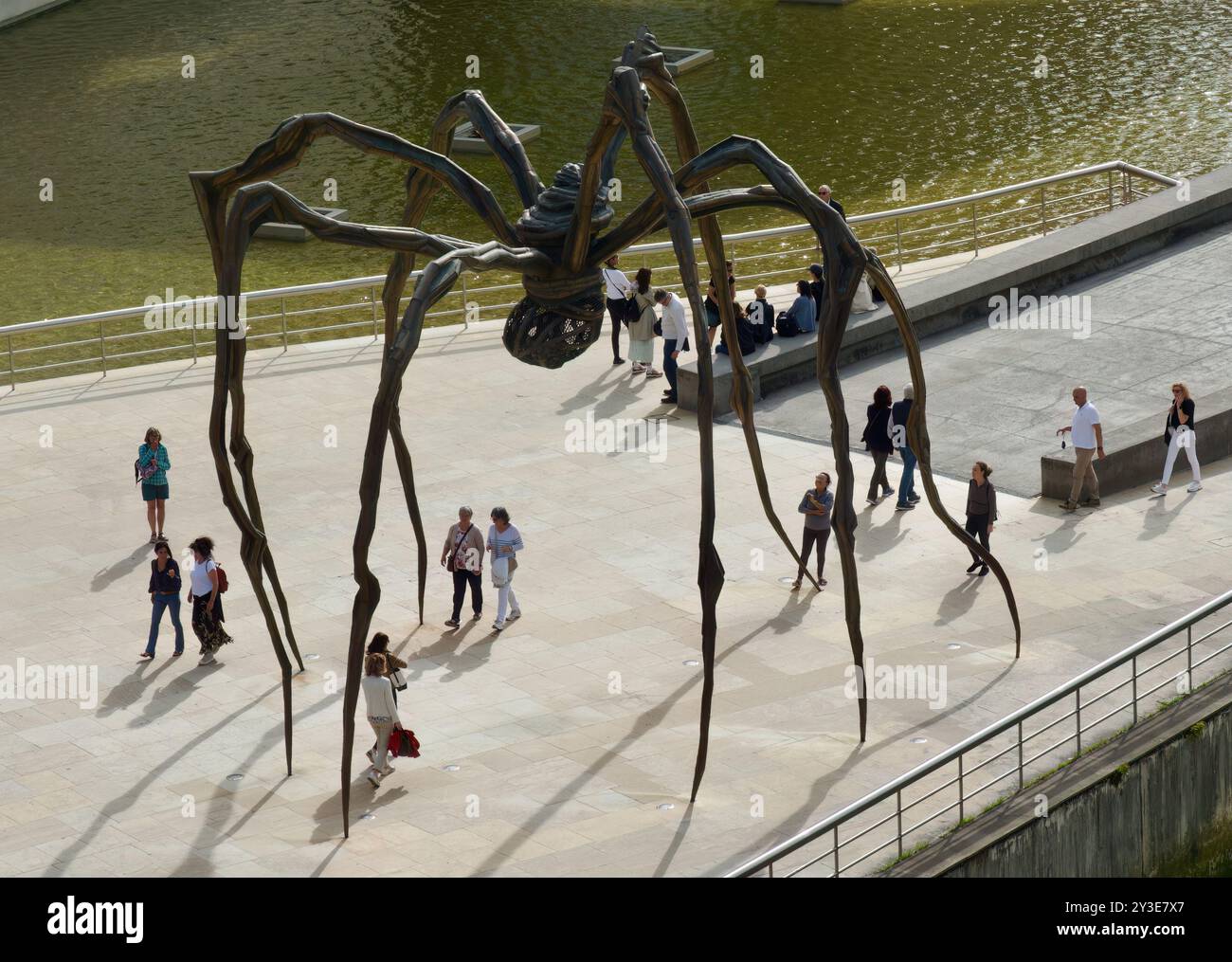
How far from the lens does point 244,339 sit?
15.7 metres

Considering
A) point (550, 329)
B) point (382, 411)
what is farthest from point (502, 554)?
point (382, 411)

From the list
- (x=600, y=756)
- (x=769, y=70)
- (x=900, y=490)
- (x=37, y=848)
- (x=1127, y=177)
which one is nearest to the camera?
(x=37, y=848)

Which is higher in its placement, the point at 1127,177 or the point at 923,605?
the point at 1127,177

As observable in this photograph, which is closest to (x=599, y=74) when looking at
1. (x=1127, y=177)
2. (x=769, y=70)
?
(x=769, y=70)

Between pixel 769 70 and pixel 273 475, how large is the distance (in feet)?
86.3

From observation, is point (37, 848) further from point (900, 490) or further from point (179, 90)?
point (179, 90)

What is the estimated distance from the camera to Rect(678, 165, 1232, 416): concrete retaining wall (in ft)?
88.7

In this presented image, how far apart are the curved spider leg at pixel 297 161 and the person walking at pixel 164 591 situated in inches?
143

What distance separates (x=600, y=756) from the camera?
17.8 meters

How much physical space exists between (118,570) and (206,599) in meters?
3.06

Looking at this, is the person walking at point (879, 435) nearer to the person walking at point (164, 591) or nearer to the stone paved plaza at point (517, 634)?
the stone paved plaza at point (517, 634)

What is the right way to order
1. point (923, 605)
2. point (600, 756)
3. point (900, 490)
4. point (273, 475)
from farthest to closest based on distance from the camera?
1. point (273, 475)
2. point (900, 490)
3. point (923, 605)
4. point (600, 756)

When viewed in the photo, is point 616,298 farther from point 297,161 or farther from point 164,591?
point 297,161
